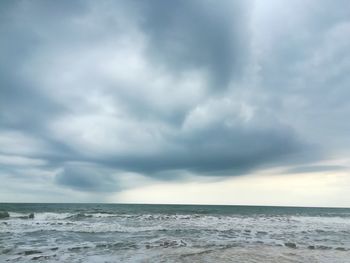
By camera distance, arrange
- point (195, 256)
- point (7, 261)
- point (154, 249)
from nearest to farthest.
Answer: point (7, 261) → point (195, 256) → point (154, 249)

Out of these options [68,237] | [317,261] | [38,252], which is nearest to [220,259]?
[317,261]

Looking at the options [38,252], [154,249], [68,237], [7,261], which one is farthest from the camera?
[68,237]

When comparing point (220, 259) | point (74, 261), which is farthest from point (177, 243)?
point (74, 261)

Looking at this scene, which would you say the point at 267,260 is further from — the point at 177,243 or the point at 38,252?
the point at 38,252

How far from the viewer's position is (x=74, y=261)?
580 inches

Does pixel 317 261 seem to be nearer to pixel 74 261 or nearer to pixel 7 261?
pixel 74 261

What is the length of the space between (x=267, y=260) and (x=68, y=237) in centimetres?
1497

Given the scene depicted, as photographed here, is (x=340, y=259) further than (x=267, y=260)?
Yes

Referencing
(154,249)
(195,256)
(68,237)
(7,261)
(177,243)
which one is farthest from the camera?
(68,237)

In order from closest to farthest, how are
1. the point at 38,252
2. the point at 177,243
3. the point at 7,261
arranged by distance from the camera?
the point at 7,261 < the point at 38,252 < the point at 177,243

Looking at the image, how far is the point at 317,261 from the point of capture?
15000mm

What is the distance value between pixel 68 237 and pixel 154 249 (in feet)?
29.3

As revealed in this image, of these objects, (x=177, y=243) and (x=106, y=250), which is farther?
(x=177, y=243)

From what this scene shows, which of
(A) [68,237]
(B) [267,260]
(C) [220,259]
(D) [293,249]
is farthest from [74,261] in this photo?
(D) [293,249]
